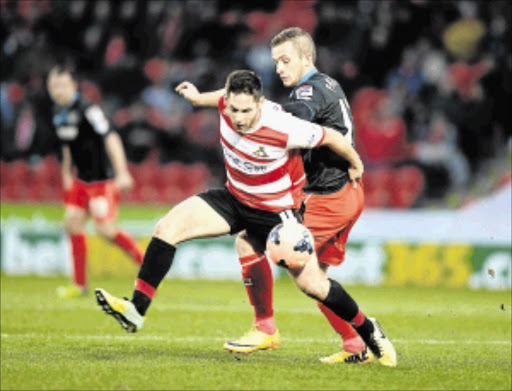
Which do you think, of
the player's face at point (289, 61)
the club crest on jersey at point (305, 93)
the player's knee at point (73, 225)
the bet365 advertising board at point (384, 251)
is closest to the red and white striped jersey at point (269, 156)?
the club crest on jersey at point (305, 93)

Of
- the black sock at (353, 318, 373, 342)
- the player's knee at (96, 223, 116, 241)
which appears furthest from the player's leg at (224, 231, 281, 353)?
the player's knee at (96, 223, 116, 241)

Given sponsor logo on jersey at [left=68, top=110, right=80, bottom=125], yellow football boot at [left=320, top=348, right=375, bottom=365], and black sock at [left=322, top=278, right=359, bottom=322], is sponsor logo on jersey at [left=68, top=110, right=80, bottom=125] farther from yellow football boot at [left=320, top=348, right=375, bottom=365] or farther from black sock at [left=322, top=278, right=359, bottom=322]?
black sock at [left=322, top=278, right=359, bottom=322]

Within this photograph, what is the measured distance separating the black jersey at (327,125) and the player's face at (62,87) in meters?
5.24

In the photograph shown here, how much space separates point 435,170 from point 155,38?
671 cm

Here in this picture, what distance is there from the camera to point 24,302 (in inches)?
436

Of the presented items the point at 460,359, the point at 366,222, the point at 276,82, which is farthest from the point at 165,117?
the point at 460,359

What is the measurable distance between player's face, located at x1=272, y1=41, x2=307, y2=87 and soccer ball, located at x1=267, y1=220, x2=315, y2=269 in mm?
1030

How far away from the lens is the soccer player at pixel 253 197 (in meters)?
6.38

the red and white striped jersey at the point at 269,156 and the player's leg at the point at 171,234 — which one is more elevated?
the red and white striped jersey at the point at 269,156

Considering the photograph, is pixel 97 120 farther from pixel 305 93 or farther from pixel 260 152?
pixel 260 152

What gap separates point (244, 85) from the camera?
6.30 metres

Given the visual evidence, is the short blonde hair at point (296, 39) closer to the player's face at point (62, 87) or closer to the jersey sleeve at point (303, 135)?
the jersey sleeve at point (303, 135)

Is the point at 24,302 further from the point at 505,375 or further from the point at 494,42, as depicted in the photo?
the point at 494,42

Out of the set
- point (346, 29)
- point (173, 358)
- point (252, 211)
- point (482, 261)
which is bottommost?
point (482, 261)
